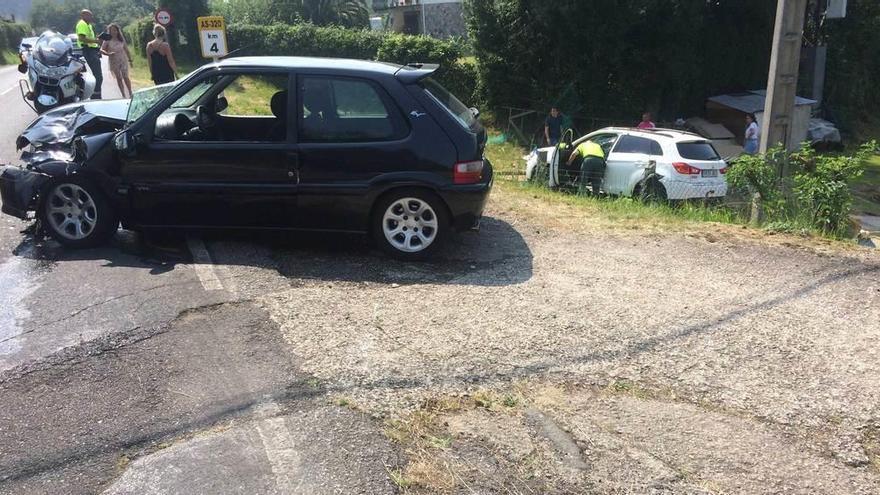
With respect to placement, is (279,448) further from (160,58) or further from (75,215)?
(160,58)

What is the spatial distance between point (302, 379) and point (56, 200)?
3703 millimetres

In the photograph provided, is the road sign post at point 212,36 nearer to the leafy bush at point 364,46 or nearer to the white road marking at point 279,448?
the leafy bush at point 364,46

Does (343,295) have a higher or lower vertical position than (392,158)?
lower

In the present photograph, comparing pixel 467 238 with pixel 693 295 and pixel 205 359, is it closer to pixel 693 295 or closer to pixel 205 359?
pixel 693 295

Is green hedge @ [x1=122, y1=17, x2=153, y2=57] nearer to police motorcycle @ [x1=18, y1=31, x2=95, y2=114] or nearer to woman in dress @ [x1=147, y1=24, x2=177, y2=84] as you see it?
woman in dress @ [x1=147, y1=24, x2=177, y2=84]

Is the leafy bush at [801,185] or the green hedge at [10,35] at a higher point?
the green hedge at [10,35]

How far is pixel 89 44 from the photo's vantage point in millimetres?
14570

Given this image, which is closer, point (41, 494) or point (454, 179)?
point (41, 494)

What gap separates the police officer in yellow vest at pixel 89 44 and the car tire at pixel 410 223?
10271 mm

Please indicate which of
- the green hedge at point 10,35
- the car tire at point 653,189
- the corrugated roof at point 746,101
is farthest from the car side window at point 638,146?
the green hedge at point 10,35

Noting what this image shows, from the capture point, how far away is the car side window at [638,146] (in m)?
13.4

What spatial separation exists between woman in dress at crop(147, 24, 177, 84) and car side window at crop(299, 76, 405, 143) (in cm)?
806

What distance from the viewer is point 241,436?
3.61 m

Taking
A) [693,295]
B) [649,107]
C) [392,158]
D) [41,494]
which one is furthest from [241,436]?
[649,107]
